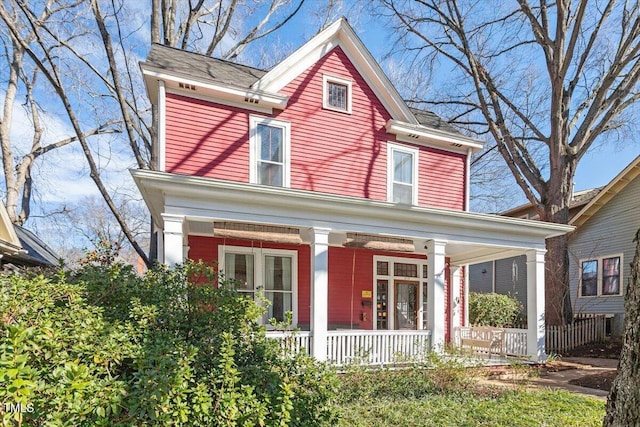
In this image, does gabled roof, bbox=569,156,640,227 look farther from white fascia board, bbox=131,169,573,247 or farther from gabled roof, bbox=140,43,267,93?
gabled roof, bbox=140,43,267,93

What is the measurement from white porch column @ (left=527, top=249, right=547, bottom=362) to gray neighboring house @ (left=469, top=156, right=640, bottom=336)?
24.3 feet

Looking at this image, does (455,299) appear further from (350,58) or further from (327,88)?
(350,58)

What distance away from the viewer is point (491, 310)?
1753 cm

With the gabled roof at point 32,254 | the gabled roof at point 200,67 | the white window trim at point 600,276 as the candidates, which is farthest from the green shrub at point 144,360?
the white window trim at point 600,276

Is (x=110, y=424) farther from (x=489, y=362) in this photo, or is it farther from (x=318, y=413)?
(x=489, y=362)

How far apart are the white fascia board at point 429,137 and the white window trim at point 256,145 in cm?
295

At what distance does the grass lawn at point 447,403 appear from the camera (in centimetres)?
544

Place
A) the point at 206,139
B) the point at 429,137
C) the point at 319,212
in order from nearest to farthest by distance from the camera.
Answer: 1. the point at 319,212
2. the point at 206,139
3. the point at 429,137

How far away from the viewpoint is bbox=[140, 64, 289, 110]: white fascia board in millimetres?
8781

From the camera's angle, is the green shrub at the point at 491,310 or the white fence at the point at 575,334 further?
the green shrub at the point at 491,310

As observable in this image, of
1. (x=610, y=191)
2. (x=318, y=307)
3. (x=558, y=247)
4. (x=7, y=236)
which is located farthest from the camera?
(x=610, y=191)

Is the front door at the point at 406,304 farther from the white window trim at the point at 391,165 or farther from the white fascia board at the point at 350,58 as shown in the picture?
the white fascia board at the point at 350,58

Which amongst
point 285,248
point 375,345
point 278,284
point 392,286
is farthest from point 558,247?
point 278,284

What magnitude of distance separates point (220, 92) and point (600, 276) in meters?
16.6
